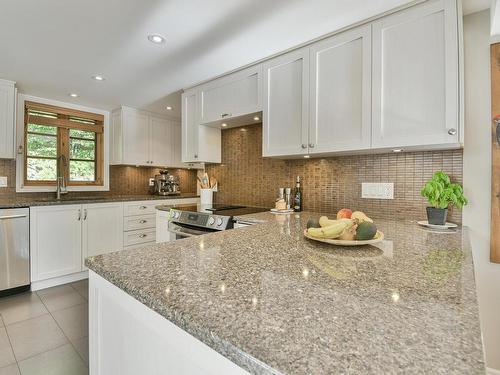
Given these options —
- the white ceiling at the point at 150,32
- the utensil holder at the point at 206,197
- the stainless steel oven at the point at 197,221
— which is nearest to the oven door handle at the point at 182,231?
the stainless steel oven at the point at 197,221

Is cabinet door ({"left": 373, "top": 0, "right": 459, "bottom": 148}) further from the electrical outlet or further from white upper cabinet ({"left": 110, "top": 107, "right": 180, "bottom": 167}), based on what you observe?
white upper cabinet ({"left": 110, "top": 107, "right": 180, "bottom": 167})

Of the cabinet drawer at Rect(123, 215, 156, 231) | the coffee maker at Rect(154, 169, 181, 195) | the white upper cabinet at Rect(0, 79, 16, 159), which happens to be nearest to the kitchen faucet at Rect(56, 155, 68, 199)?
the white upper cabinet at Rect(0, 79, 16, 159)

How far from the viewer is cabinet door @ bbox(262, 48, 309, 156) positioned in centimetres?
195

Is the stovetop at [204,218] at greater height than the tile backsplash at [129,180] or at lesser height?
lesser

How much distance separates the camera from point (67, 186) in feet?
11.6

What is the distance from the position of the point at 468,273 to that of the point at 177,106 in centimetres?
356

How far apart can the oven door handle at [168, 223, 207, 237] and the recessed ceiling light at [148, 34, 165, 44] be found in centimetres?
146

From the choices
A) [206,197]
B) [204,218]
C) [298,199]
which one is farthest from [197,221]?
[298,199]

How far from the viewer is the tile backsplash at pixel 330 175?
5.77 ft

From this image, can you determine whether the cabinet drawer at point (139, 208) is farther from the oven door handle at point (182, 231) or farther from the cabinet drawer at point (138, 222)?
the oven door handle at point (182, 231)

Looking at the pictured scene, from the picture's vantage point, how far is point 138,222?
3.58 m

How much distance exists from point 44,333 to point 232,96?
2.38 metres

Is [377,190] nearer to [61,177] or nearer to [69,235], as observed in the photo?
[69,235]

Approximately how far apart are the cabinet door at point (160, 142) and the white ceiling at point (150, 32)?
129cm
